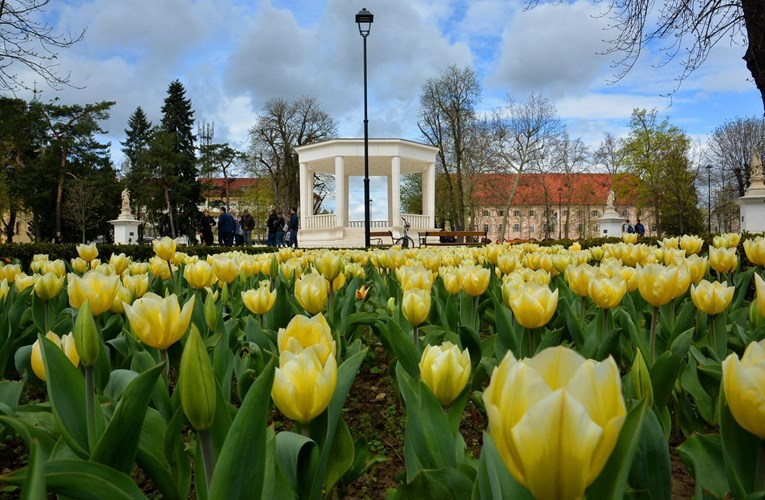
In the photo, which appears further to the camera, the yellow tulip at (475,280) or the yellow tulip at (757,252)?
the yellow tulip at (757,252)

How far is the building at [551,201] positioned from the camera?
41125mm

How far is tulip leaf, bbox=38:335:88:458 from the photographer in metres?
1.01

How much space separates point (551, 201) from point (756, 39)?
6215 centimetres

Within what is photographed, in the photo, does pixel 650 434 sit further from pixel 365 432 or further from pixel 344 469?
pixel 365 432

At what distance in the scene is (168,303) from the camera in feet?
4.17

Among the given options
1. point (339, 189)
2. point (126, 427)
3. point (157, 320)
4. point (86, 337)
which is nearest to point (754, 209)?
point (339, 189)

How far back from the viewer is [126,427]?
865mm

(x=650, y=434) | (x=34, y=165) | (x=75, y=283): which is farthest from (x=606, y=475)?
(x=34, y=165)

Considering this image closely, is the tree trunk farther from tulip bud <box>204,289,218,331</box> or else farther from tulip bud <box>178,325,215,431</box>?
tulip bud <box>178,325,215,431</box>

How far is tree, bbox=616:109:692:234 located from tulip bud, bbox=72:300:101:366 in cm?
3888

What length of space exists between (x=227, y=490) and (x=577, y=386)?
0.50 m

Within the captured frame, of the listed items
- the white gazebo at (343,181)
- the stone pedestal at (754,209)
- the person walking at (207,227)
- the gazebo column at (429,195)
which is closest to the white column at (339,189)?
the white gazebo at (343,181)

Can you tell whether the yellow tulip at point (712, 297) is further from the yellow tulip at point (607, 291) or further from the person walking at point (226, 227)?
the person walking at point (226, 227)

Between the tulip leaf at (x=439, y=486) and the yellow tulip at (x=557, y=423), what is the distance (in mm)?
275
